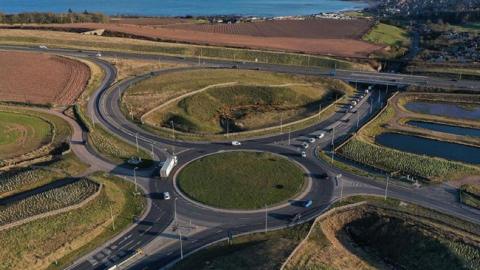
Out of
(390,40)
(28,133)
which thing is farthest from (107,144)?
(390,40)

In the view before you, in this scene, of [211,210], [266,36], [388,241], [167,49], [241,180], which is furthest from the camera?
[266,36]

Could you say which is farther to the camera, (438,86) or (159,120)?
(438,86)

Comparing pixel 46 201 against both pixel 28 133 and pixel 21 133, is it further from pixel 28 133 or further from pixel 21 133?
pixel 21 133

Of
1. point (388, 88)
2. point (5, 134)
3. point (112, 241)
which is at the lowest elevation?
point (112, 241)

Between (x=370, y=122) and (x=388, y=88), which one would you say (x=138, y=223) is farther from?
(x=388, y=88)

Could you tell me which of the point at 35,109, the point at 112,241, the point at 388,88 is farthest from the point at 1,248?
the point at 388,88

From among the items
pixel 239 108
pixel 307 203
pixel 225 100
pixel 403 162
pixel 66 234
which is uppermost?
pixel 225 100

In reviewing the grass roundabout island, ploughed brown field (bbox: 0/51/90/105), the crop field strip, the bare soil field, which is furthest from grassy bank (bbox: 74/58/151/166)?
the bare soil field
